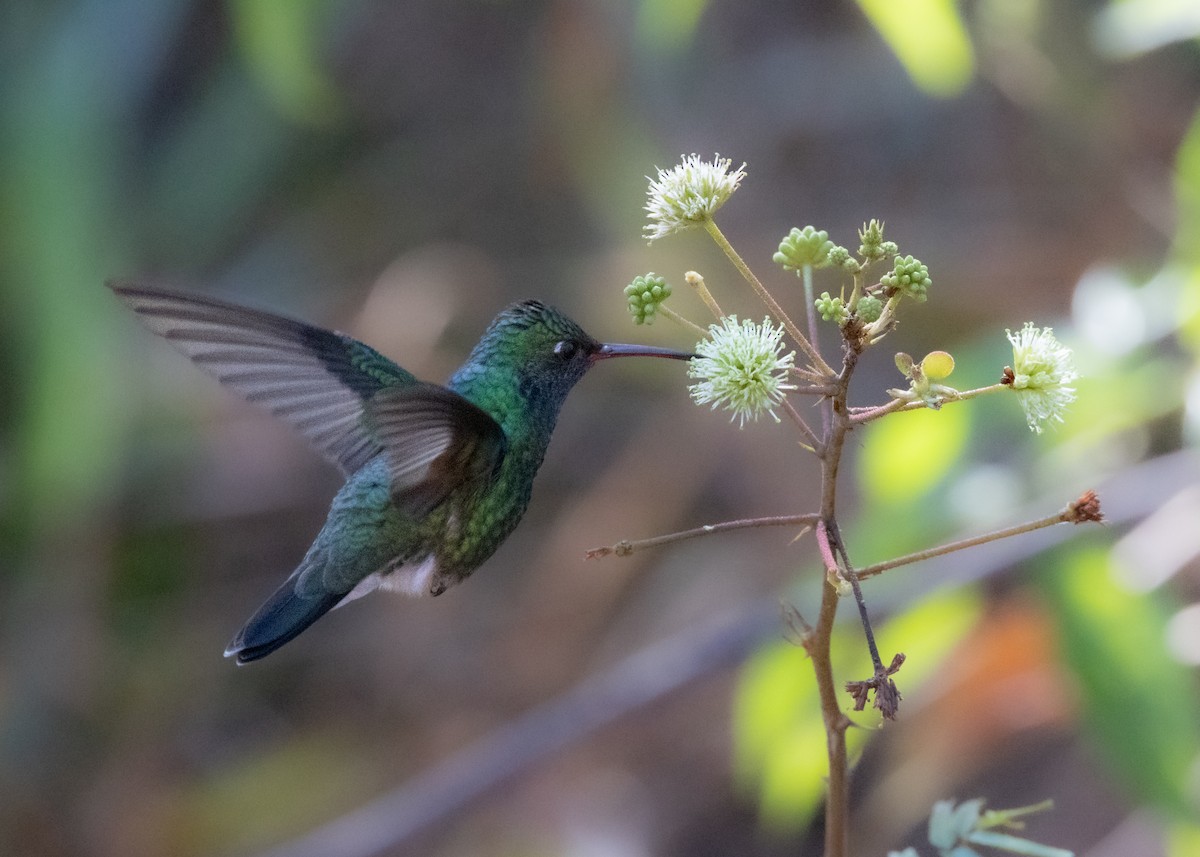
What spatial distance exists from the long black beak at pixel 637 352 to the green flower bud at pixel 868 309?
0.27 metres

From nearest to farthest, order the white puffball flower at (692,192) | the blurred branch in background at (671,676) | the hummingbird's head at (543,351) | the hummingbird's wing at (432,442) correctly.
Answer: the white puffball flower at (692,192) → the hummingbird's wing at (432,442) → the hummingbird's head at (543,351) → the blurred branch in background at (671,676)

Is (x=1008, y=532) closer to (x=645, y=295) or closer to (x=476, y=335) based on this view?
(x=645, y=295)

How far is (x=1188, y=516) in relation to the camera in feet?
7.96

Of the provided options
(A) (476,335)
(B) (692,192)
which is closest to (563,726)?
(B) (692,192)

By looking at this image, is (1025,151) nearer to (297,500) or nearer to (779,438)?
(779,438)

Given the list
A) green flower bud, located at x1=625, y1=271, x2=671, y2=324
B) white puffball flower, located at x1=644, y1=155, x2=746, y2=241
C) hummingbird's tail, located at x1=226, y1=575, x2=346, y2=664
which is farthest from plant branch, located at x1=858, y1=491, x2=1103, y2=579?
hummingbird's tail, located at x1=226, y1=575, x2=346, y2=664

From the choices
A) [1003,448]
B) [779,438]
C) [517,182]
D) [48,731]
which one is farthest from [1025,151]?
[48,731]

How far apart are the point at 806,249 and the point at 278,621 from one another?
857 mm

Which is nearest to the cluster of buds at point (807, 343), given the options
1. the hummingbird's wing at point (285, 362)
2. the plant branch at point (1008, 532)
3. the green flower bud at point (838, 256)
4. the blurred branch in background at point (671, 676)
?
the green flower bud at point (838, 256)

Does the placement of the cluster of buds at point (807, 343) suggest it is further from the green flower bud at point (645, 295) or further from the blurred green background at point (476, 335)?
the blurred green background at point (476, 335)

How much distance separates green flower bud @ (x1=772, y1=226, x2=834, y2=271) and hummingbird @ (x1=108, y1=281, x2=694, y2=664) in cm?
32

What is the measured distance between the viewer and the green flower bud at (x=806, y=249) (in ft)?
3.31

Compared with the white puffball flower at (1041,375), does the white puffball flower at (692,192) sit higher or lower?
higher

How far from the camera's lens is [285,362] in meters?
1.46
